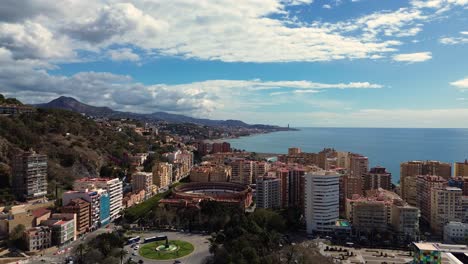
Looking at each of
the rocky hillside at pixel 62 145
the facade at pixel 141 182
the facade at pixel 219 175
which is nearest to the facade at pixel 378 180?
the facade at pixel 219 175

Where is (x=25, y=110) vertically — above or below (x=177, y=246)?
above

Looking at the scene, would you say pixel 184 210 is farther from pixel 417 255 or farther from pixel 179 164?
pixel 179 164

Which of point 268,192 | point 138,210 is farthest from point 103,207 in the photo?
point 268,192

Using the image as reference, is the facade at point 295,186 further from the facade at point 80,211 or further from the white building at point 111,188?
the facade at point 80,211

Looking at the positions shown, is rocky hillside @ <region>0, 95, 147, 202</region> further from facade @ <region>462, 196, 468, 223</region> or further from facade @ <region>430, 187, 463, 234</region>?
facade @ <region>462, 196, 468, 223</region>

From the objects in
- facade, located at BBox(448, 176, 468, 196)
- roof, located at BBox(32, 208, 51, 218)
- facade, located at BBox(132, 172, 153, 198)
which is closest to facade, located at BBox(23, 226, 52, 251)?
roof, located at BBox(32, 208, 51, 218)

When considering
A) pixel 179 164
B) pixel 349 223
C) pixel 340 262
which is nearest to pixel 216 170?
pixel 179 164

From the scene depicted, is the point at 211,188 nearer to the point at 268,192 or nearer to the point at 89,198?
the point at 268,192
